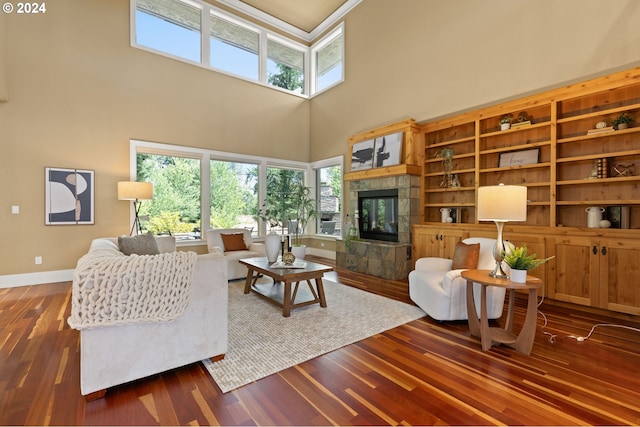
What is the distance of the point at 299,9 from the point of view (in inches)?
260

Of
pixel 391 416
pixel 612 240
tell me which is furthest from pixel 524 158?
pixel 391 416

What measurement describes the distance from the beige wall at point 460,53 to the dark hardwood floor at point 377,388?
3176mm

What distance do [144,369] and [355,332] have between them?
1762 mm

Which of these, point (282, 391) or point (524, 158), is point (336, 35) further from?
point (282, 391)

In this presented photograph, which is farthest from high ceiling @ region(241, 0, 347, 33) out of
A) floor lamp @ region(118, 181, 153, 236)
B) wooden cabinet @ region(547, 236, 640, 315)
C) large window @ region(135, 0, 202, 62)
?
wooden cabinet @ region(547, 236, 640, 315)

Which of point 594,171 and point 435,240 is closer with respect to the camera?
point 594,171

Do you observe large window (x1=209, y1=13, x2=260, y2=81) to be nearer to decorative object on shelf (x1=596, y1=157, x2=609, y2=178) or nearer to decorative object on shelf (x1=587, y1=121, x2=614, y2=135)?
decorative object on shelf (x1=587, y1=121, x2=614, y2=135)

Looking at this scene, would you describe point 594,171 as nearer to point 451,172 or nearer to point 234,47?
point 451,172

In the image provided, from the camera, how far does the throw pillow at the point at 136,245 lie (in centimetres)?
305

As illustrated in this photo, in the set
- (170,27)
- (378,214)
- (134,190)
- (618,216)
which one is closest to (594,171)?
(618,216)

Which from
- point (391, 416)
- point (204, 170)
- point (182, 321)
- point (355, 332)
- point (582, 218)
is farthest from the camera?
point (204, 170)

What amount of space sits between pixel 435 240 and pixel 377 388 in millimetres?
3378

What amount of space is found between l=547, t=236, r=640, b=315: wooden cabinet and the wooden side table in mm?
1482

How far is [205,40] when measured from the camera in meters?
6.01
